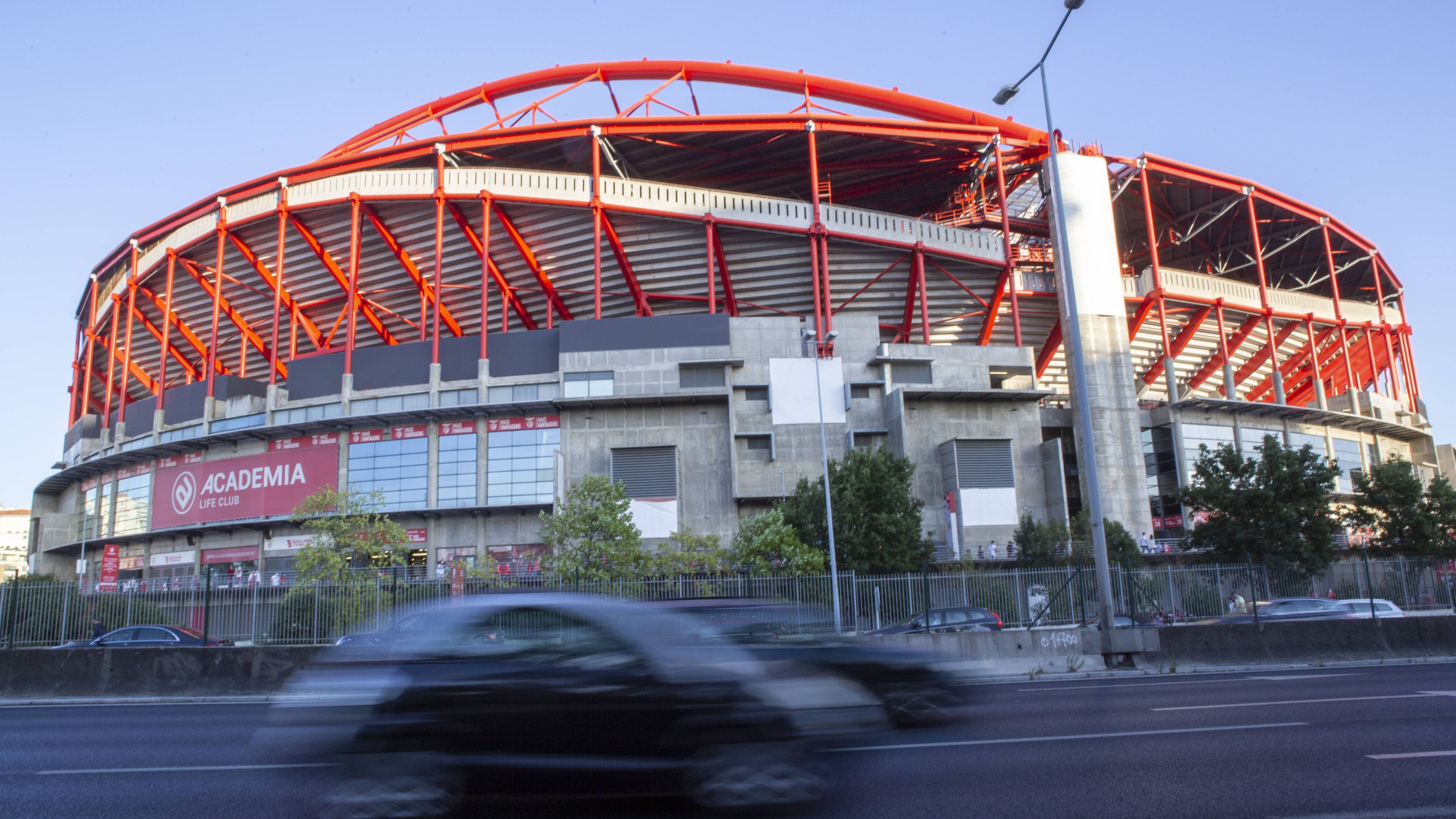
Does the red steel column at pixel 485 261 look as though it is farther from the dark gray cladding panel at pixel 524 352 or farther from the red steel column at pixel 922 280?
the red steel column at pixel 922 280

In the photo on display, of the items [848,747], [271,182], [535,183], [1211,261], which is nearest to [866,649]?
[848,747]

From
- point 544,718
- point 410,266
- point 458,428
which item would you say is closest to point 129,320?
point 410,266

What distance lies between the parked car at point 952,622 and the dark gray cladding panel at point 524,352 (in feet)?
76.9

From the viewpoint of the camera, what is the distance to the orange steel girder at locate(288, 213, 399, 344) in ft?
148

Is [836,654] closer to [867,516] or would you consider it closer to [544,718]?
[544,718]

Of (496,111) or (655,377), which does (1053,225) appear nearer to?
(655,377)

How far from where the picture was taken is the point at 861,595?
1983 centimetres

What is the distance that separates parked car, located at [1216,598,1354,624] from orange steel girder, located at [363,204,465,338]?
112 ft

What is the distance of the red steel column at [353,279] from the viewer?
134 feet

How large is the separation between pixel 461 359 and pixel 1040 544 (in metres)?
25.6

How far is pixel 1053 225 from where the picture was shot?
44562 millimetres

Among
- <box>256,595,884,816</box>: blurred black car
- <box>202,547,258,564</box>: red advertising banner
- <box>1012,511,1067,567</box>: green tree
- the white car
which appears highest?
<box>202,547,258,564</box>: red advertising banner

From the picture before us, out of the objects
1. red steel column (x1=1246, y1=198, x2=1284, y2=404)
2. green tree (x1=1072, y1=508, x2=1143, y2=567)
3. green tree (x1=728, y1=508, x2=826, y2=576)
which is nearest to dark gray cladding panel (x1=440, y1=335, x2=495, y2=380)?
green tree (x1=728, y1=508, x2=826, y2=576)

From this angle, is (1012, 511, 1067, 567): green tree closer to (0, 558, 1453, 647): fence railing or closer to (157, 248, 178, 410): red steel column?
(0, 558, 1453, 647): fence railing
